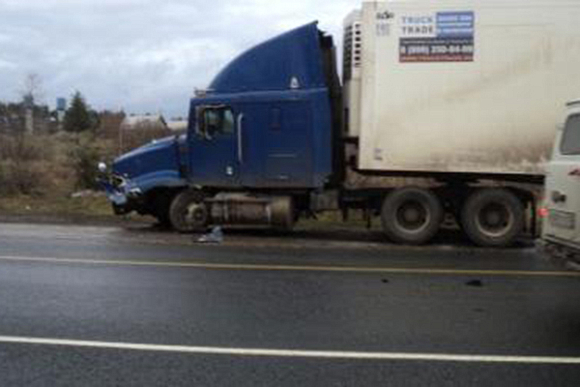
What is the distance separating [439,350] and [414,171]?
885 centimetres

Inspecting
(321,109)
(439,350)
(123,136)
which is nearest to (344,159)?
(321,109)

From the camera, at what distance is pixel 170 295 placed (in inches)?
388

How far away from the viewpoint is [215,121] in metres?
17.3

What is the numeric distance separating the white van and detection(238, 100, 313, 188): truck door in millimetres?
7317

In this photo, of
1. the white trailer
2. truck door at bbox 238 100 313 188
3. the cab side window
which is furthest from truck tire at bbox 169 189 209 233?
the white trailer

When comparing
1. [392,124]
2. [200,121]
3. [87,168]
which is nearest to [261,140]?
[200,121]

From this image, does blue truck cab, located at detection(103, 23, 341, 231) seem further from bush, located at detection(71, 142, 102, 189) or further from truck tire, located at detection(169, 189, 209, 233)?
bush, located at detection(71, 142, 102, 189)

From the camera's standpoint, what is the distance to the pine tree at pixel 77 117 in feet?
285

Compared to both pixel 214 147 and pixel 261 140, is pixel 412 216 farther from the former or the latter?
pixel 214 147

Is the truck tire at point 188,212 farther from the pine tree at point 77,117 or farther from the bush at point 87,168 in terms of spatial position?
the pine tree at point 77,117

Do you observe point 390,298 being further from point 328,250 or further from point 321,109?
point 321,109

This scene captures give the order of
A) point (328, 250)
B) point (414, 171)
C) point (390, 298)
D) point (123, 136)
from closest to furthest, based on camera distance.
A: point (390, 298) < point (328, 250) < point (414, 171) < point (123, 136)

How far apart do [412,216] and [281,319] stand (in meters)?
8.03

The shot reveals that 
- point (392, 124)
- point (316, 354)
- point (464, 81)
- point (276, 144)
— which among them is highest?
point (464, 81)
